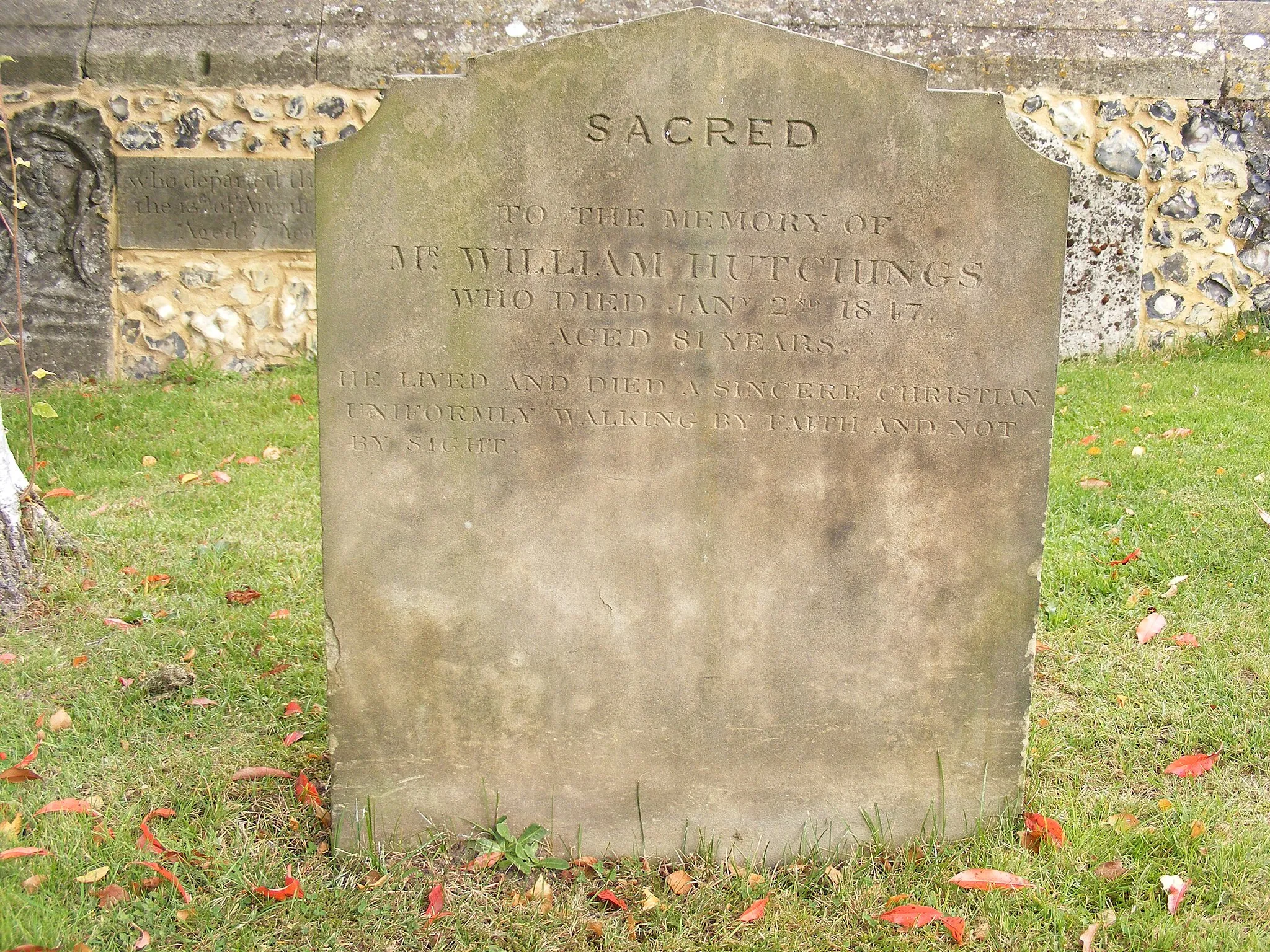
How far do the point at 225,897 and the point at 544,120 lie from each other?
2.01 metres

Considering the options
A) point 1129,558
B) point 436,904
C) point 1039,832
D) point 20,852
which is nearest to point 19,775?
point 20,852

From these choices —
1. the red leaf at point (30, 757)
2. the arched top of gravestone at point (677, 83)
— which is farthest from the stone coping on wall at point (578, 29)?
the red leaf at point (30, 757)

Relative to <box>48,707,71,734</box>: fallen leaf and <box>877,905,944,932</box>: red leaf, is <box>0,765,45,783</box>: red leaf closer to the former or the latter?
<box>48,707,71,734</box>: fallen leaf

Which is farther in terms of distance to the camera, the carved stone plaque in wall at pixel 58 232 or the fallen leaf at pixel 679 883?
the carved stone plaque in wall at pixel 58 232

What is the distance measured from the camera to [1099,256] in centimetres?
691

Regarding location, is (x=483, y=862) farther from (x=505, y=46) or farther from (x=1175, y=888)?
(x=505, y=46)

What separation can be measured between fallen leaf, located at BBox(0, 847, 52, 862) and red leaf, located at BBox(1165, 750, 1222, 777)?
9.94 ft

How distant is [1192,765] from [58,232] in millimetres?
7064

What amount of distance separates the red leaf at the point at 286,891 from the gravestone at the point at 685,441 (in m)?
0.24

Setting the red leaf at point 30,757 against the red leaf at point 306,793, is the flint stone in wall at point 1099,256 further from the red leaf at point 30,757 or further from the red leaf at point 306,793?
the red leaf at point 30,757

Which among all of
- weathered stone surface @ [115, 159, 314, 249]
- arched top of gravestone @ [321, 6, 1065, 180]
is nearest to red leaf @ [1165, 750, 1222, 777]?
arched top of gravestone @ [321, 6, 1065, 180]

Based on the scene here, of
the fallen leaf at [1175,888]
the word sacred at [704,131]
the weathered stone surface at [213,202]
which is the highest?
the weathered stone surface at [213,202]

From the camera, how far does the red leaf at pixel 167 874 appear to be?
247 cm

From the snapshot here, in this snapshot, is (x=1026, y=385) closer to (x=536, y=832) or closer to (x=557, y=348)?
(x=557, y=348)
